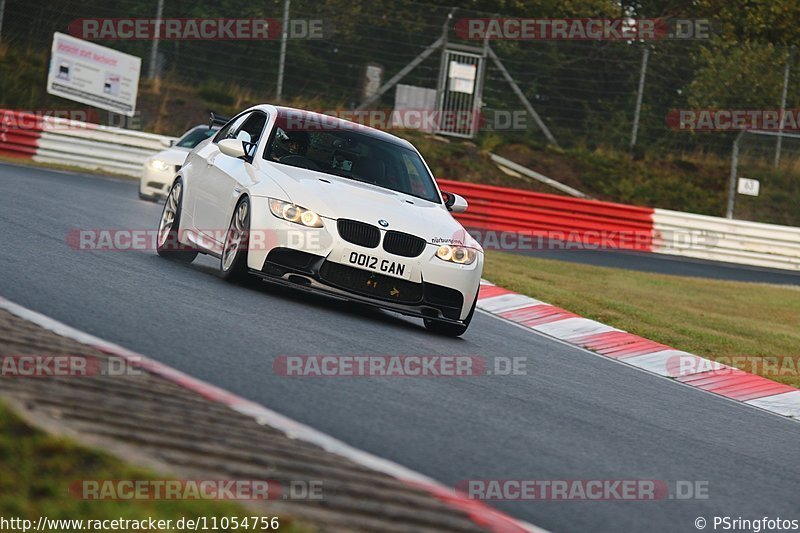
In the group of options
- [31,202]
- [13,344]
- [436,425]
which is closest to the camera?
[13,344]

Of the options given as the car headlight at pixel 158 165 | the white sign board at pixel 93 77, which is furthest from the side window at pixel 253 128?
the white sign board at pixel 93 77

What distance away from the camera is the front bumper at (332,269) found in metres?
9.46

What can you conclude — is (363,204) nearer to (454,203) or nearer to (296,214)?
(296,214)

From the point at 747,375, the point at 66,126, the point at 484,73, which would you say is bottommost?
the point at 747,375

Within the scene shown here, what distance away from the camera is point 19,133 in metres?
25.8

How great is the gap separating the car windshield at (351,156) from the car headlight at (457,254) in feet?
3.27

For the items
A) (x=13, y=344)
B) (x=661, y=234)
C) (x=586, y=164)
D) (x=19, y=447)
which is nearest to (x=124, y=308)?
(x=13, y=344)

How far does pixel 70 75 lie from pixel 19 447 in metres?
25.2

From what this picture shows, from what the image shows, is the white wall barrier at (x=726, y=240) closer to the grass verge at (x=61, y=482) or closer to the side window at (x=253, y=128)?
the side window at (x=253, y=128)

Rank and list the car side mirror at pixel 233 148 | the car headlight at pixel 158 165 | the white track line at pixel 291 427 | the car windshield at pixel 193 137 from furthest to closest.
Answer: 1. the car headlight at pixel 158 165
2. the car windshield at pixel 193 137
3. the car side mirror at pixel 233 148
4. the white track line at pixel 291 427

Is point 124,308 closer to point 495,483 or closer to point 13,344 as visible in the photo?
point 13,344

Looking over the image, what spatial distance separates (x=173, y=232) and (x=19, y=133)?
609 inches

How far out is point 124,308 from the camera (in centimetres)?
809

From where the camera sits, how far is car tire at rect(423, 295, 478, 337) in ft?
33.3
